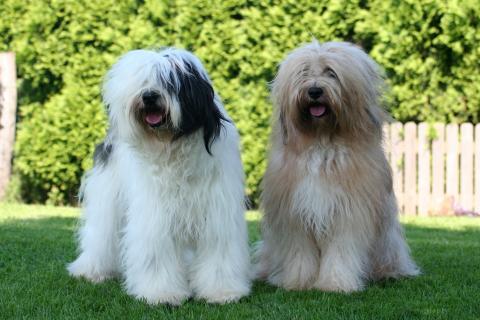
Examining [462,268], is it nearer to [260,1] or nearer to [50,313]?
[50,313]

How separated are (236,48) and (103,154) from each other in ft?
15.0

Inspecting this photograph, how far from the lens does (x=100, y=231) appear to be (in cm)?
500

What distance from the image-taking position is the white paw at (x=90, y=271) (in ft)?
16.4

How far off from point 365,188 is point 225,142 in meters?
0.94

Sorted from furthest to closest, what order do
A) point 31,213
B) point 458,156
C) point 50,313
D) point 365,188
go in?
1. point 458,156
2. point 31,213
3. point 365,188
4. point 50,313

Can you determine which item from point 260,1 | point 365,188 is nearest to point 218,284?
point 365,188

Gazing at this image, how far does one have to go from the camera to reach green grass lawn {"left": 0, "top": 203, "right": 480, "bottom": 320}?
4.03m

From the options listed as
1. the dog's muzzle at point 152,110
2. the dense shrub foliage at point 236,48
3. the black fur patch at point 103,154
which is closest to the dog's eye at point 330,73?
the dog's muzzle at point 152,110

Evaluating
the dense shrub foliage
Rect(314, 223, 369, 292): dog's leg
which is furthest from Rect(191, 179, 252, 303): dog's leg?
the dense shrub foliage

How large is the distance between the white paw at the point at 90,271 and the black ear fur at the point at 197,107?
1.37 m

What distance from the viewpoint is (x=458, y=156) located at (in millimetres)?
9719

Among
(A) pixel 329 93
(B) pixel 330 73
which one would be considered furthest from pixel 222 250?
(B) pixel 330 73

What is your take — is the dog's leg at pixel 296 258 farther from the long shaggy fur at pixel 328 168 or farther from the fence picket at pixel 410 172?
the fence picket at pixel 410 172

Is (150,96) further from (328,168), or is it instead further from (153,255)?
(328,168)
